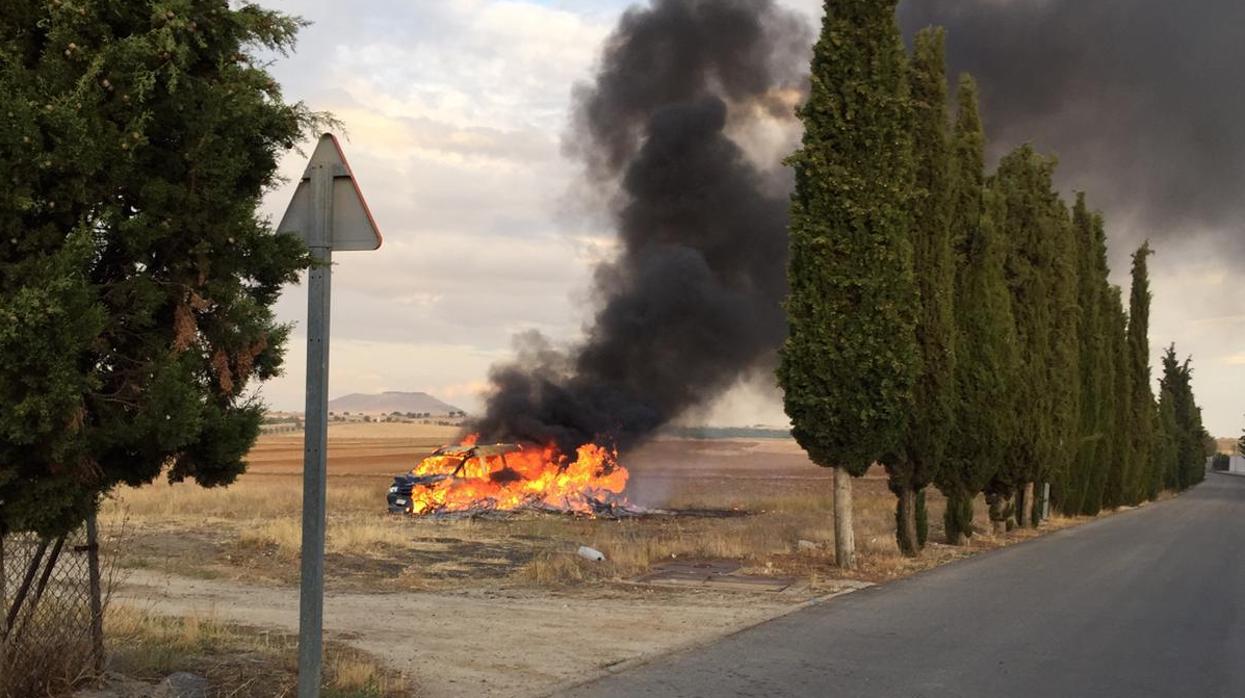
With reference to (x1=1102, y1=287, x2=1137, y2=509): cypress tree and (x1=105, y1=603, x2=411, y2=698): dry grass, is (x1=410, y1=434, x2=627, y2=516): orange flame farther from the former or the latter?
(x1=1102, y1=287, x2=1137, y2=509): cypress tree

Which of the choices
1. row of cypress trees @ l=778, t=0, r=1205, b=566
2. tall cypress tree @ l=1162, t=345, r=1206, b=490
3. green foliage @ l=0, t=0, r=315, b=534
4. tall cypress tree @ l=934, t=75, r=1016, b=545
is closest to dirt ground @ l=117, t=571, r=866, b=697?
green foliage @ l=0, t=0, r=315, b=534

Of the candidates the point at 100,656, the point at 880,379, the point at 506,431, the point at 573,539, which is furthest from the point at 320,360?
the point at 506,431

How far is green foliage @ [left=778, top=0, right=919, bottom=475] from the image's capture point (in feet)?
51.1

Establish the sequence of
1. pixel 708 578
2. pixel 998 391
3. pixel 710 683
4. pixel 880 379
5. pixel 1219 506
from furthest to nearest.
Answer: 1. pixel 1219 506
2. pixel 998 391
3. pixel 880 379
4. pixel 708 578
5. pixel 710 683

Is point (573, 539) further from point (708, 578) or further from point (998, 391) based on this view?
point (998, 391)

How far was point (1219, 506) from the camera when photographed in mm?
→ 40469

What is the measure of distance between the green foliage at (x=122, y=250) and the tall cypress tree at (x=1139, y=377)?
138 ft

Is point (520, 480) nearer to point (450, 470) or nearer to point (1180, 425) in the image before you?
point (450, 470)

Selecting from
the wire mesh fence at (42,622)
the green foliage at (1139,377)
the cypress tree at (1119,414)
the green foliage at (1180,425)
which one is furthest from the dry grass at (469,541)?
the green foliage at (1180,425)

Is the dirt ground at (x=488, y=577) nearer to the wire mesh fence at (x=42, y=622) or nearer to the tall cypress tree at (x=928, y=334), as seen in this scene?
the wire mesh fence at (x=42, y=622)

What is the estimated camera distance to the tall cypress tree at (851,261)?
15.6 metres

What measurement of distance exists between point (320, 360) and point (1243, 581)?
14.6m

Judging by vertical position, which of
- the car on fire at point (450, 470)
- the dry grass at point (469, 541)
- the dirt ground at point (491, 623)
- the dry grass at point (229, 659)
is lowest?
the dry grass at point (469, 541)

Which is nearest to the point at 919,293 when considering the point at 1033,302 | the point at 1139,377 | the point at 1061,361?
the point at 1033,302
